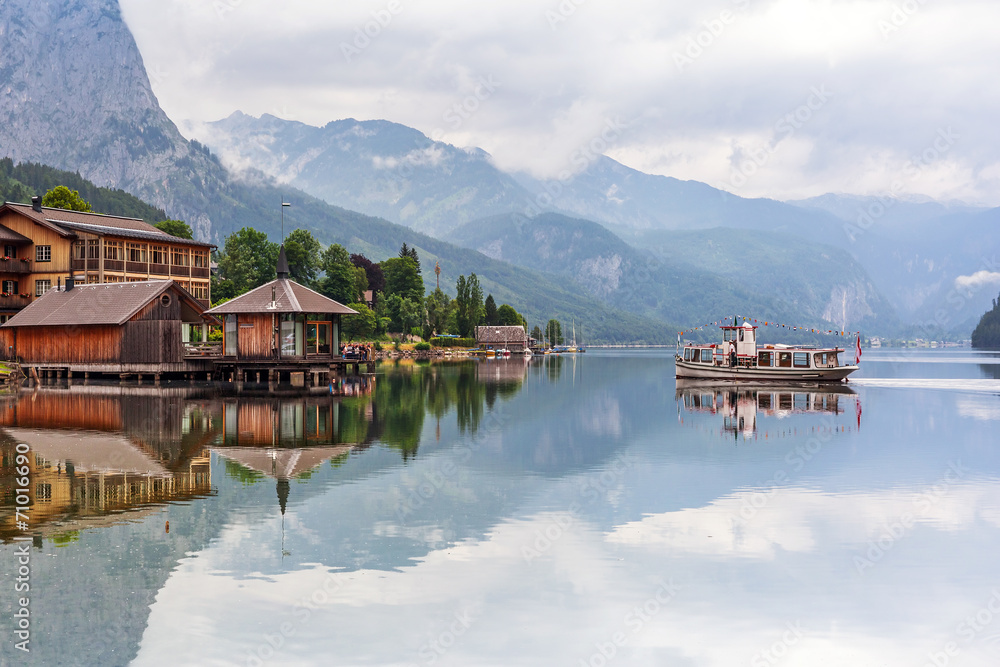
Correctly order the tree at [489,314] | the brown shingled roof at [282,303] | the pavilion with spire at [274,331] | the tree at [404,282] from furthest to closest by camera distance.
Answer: the tree at [489,314] < the tree at [404,282] < the pavilion with spire at [274,331] < the brown shingled roof at [282,303]

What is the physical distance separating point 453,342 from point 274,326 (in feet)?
335

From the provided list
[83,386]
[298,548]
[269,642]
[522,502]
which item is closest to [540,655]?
[269,642]

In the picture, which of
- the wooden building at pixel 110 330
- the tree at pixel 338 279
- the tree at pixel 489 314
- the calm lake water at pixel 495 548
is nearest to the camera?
the calm lake water at pixel 495 548

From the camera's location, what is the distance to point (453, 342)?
163 meters

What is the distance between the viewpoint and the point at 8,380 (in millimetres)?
59000

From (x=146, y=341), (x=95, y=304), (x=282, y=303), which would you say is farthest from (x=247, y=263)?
(x=282, y=303)

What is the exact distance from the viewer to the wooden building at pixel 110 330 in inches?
2500

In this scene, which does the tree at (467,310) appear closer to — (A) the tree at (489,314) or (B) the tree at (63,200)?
(A) the tree at (489,314)

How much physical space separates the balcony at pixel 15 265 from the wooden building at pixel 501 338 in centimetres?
10360

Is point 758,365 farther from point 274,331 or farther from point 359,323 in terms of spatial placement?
point 359,323

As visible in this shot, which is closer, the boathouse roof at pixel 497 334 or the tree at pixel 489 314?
the boathouse roof at pixel 497 334

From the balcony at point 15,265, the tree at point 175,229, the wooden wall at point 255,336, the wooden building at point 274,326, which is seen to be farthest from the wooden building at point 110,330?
the tree at point 175,229

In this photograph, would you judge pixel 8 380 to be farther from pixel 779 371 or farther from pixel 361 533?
pixel 779 371

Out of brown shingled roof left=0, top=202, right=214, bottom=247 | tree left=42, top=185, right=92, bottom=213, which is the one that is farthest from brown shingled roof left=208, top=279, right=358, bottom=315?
tree left=42, top=185, right=92, bottom=213
